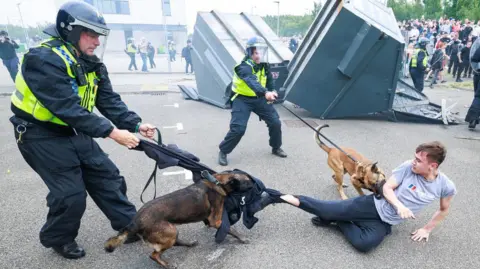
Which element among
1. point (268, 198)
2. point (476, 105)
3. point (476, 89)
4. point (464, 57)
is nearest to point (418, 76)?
point (476, 89)

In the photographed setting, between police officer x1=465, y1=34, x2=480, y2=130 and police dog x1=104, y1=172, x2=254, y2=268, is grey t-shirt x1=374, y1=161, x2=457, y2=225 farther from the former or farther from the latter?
police officer x1=465, y1=34, x2=480, y2=130

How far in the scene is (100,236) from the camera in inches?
111

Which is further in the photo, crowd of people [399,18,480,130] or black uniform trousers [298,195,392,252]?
crowd of people [399,18,480,130]

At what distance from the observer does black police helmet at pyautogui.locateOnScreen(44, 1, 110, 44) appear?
6.46 feet

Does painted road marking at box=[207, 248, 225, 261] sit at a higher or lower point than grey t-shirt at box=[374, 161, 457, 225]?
lower

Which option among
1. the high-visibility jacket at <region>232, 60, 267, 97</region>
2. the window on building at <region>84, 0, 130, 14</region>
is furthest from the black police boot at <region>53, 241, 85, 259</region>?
the window on building at <region>84, 0, 130, 14</region>

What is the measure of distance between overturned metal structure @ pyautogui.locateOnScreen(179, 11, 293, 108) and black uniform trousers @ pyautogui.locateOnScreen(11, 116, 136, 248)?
191 inches

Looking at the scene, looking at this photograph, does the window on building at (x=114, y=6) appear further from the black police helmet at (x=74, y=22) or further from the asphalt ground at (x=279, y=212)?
the black police helmet at (x=74, y=22)

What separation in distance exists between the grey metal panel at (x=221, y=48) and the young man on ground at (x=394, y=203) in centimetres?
477

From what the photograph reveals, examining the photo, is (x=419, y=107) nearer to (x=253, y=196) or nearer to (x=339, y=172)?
(x=339, y=172)

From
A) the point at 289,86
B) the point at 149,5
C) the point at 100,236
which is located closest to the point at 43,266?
the point at 100,236

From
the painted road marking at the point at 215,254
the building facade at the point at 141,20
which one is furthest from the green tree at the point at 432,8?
the building facade at the point at 141,20

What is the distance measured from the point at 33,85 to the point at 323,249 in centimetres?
262

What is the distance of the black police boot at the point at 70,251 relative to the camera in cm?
247
